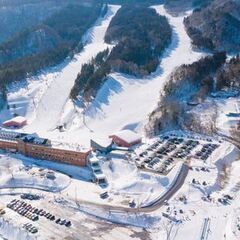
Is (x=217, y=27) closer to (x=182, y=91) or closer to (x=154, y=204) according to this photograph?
(x=182, y=91)

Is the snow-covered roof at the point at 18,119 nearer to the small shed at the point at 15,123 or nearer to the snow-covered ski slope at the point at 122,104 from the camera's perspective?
the small shed at the point at 15,123

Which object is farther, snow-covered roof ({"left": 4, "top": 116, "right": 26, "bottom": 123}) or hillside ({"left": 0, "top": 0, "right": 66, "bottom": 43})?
hillside ({"left": 0, "top": 0, "right": 66, "bottom": 43})

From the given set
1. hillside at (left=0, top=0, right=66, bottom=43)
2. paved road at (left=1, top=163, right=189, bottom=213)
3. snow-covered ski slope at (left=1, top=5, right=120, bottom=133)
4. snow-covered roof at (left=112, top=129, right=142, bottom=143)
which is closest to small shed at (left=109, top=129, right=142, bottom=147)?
snow-covered roof at (left=112, top=129, right=142, bottom=143)

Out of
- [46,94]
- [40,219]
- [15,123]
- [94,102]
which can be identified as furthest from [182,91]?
[40,219]

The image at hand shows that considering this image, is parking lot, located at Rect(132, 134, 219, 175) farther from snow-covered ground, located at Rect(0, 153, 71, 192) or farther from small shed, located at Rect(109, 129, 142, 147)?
snow-covered ground, located at Rect(0, 153, 71, 192)

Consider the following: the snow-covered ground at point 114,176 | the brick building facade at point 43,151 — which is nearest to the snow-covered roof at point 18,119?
the snow-covered ground at point 114,176

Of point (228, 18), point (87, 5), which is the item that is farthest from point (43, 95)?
point (87, 5)

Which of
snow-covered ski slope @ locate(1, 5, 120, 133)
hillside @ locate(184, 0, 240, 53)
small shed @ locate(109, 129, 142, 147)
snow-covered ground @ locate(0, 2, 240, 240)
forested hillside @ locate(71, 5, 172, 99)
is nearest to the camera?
snow-covered ground @ locate(0, 2, 240, 240)

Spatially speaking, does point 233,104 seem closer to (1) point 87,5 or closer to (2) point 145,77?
(2) point 145,77
